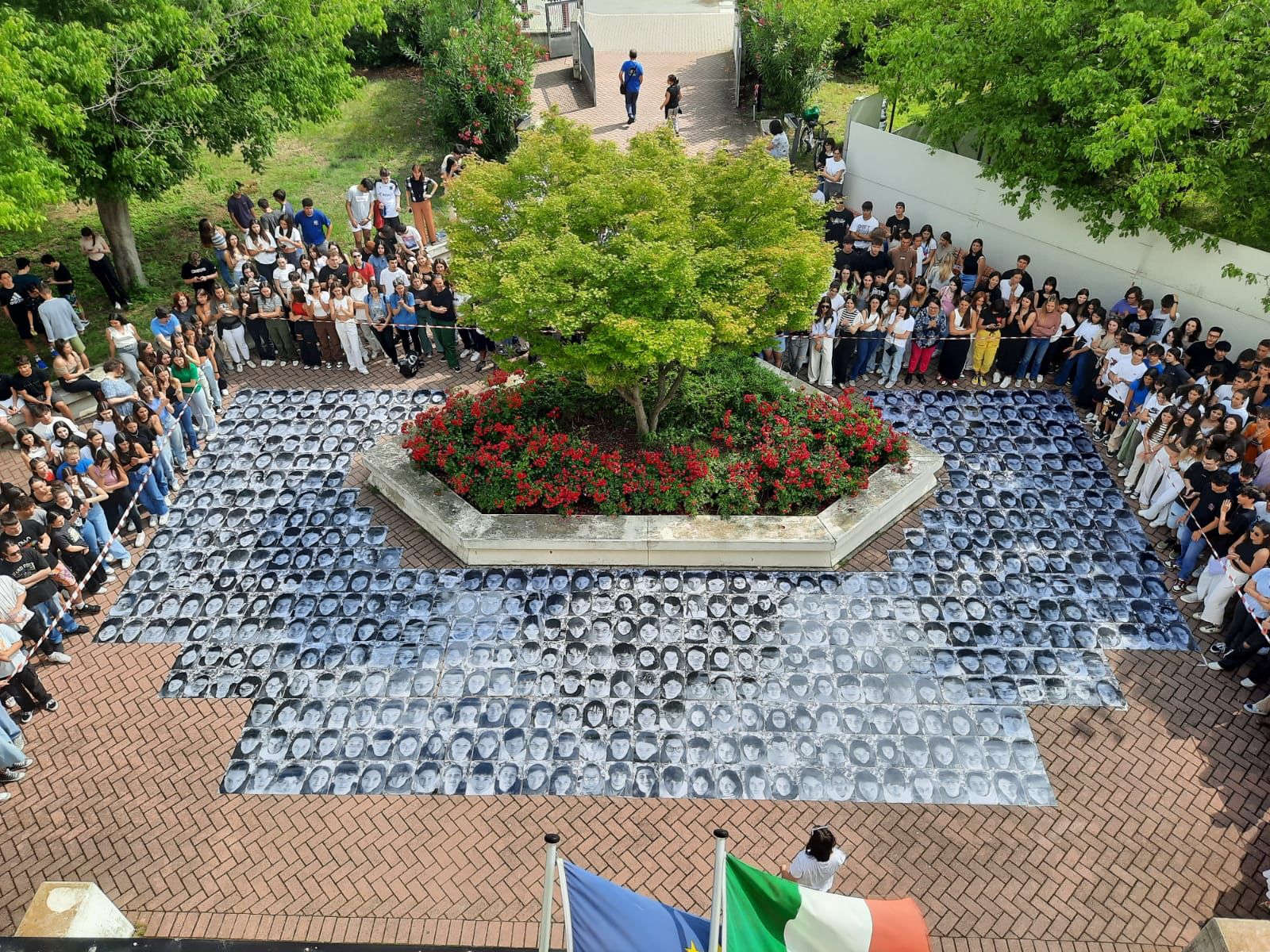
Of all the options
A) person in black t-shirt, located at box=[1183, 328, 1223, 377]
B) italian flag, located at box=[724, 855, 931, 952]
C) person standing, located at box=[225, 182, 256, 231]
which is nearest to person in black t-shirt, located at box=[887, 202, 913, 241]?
person in black t-shirt, located at box=[1183, 328, 1223, 377]

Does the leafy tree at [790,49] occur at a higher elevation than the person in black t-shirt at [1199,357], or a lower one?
higher

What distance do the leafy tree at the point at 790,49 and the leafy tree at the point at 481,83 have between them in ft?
18.5

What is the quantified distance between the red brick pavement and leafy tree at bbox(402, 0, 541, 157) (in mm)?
15252

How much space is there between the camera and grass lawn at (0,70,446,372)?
16.5 metres

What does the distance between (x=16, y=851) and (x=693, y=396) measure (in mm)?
9169

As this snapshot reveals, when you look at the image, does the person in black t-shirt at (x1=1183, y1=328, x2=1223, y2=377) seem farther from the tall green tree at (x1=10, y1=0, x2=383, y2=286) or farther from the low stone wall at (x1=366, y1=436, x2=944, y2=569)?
the tall green tree at (x1=10, y1=0, x2=383, y2=286)

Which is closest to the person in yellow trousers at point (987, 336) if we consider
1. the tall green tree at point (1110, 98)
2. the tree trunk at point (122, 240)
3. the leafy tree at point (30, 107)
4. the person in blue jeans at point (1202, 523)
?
the tall green tree at point (1110, 98)

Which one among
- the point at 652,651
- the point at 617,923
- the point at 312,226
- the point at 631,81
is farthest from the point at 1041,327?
the point at 312,226

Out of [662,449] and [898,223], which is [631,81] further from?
[662,449]

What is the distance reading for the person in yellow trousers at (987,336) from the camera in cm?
1373

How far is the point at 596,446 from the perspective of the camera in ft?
39.2

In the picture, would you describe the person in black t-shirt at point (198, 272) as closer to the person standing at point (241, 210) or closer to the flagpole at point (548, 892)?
the person standing at point (241, 210)

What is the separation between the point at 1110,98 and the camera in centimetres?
1232

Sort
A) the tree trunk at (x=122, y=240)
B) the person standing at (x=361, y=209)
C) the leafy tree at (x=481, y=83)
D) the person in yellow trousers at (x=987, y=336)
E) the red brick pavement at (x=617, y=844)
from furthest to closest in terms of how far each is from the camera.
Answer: the leafy tree at (x=481, y=83) < the person standing at (x=361, y=209) < the tree trunk at (x=122, y=240) < the person in yellow trousers at (x=987, y=336) < the red brick pavement at (x=617, y=844)
